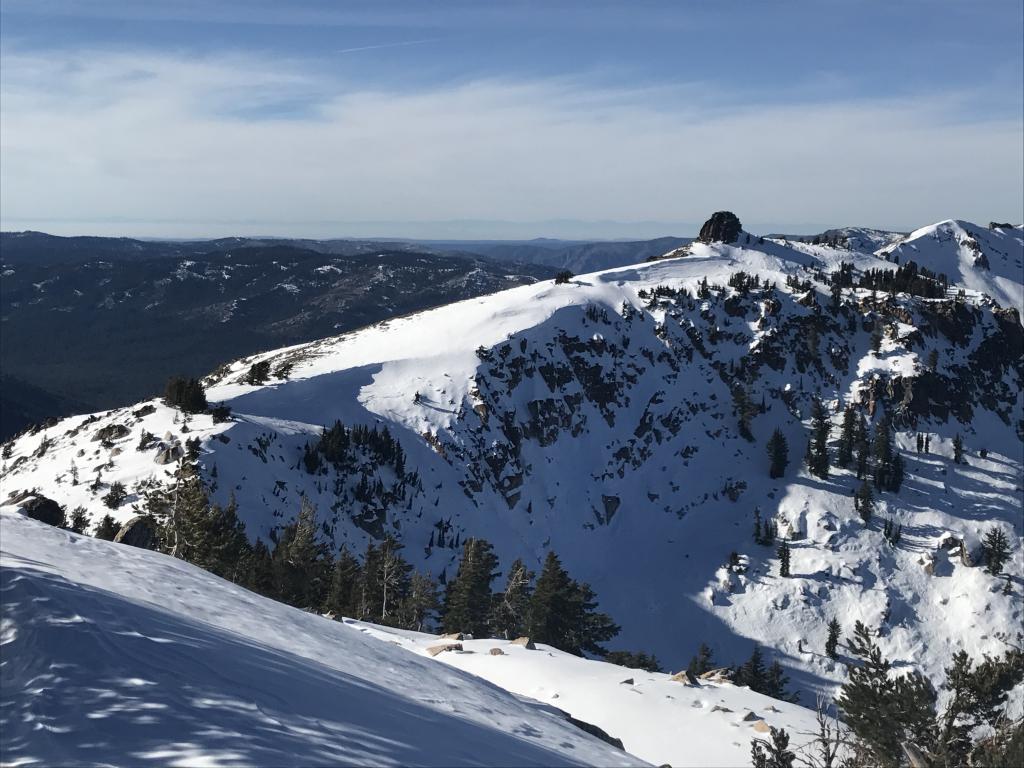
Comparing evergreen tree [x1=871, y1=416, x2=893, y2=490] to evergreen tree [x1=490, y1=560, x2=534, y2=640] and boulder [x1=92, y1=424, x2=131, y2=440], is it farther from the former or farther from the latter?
boulder [x1=92, y1=424, x2=131, y2=440]

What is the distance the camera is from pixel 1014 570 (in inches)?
3012

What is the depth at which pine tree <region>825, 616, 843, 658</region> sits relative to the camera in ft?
219

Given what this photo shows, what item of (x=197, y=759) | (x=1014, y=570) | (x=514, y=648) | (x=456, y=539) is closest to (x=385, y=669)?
(x=197, y=759)

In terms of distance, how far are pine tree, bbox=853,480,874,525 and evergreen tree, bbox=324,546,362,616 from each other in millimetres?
65796

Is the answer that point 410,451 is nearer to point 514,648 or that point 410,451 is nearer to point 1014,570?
point 514,648

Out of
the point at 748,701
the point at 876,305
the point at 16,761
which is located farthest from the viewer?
the point at 876,305

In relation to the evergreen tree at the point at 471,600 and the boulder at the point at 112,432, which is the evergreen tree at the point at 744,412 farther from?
the boulder at the point at 112,432

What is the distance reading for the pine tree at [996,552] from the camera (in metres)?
74.8

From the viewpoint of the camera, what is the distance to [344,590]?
4103 cm

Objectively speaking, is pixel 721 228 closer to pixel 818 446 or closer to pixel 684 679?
pixel 818 446

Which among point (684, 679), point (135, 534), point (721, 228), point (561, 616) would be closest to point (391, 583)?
point (561, 616)

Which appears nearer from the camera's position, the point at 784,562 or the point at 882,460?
the point at 784,562

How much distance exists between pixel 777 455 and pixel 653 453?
53.8 feet

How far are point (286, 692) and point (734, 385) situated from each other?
96148 millimetres
